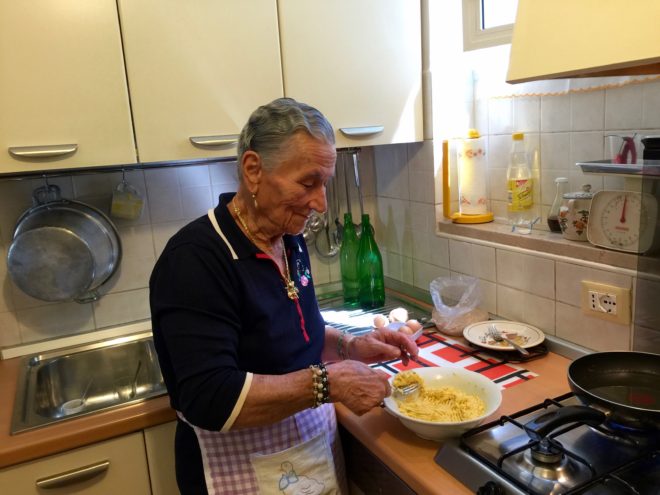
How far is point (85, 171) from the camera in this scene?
1591 mm

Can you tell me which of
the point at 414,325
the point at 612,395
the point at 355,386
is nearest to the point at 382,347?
the point at 355,386

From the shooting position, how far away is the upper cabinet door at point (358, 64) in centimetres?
152

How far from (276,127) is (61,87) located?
61 cm

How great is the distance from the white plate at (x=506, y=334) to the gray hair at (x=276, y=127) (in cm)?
74

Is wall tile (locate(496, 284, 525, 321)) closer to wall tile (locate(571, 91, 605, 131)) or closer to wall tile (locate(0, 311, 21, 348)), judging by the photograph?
wall tile (locate(571, 91, 605, 131))

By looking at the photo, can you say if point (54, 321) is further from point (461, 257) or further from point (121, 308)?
point (461, 257)

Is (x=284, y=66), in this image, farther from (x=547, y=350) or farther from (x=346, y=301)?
(x=547, y=350)

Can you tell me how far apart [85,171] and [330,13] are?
836 mm

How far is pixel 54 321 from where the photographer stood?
1.65m

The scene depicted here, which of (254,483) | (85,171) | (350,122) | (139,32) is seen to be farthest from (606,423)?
(85,171)

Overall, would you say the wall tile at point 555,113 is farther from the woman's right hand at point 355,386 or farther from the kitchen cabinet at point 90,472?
the kitchen cabinet at point 90,472

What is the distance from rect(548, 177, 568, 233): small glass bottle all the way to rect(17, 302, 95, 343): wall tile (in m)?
1.38

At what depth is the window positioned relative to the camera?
62.9 inches

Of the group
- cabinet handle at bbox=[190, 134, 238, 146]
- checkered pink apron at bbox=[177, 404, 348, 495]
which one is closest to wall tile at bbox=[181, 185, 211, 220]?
cabinet handle at bbox=[190, 134, 238, 146]
